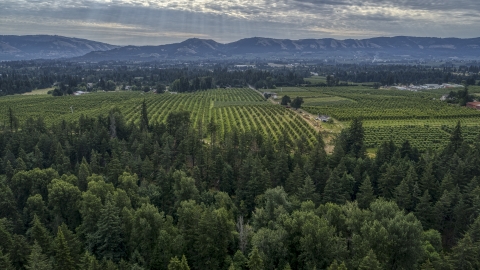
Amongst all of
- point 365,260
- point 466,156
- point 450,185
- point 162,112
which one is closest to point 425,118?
point 466,156

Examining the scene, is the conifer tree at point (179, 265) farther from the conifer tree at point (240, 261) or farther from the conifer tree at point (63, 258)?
the conifer tree at point (63, 258)

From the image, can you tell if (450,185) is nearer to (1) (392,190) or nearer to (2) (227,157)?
(1) (392,190)

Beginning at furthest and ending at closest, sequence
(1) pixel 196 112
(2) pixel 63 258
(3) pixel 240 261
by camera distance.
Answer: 1. (1) pixel 196 112
2. (3) pixel 240 261
3. (2) pixel 63 258

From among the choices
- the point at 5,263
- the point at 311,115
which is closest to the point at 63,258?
the point at 5,263

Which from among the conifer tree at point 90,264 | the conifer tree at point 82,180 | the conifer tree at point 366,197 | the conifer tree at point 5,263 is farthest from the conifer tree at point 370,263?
the conifer tree at point 82,180

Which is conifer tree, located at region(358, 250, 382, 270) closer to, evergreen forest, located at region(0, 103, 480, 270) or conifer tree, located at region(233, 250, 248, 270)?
evergreen forest, located at region(0, 103, 480, 270)

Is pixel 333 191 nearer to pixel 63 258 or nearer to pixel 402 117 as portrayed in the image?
pixel 63 258
